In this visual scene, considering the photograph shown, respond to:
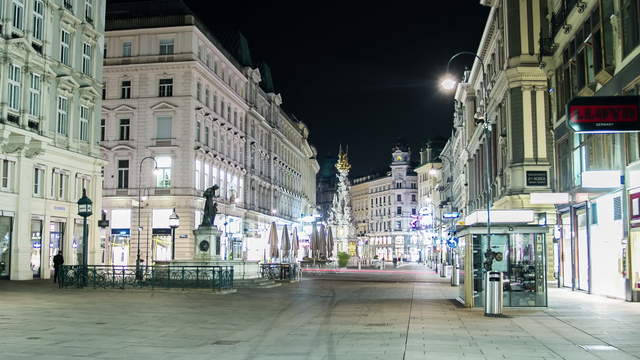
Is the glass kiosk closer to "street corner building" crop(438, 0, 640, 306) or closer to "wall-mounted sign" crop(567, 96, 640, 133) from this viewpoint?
"street corner building" crop(438, 0, 640, 306)

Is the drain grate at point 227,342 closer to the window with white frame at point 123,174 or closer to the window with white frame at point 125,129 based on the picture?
the window with white frame at point 123,174

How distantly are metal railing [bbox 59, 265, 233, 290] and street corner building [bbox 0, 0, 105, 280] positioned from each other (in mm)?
7695

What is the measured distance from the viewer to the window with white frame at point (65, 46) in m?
43.0

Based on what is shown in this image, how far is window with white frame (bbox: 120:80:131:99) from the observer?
210 ft

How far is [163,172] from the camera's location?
63.2 meters

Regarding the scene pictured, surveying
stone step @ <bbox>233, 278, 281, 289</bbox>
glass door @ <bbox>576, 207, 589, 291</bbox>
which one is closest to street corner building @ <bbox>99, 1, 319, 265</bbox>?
stone step @ <bbox>233, 278, 281, 289</bbox>

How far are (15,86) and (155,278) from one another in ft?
44.8

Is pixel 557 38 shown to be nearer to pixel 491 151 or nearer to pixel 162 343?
pixel 491 151

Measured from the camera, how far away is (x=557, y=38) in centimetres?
3566

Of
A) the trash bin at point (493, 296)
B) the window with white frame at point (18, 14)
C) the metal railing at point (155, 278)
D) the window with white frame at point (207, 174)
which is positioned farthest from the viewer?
the window with white frame at point (207, 174)

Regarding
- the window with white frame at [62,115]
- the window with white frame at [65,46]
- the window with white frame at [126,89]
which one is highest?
the window with white frame at [126,89]

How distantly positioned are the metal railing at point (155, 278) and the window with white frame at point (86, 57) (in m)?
17.8

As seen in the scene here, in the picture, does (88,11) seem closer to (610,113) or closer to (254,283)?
(254,283)

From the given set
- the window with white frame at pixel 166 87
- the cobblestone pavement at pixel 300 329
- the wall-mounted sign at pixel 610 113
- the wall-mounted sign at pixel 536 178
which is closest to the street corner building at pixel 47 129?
the cobblestone pavement at pixel 300 329
